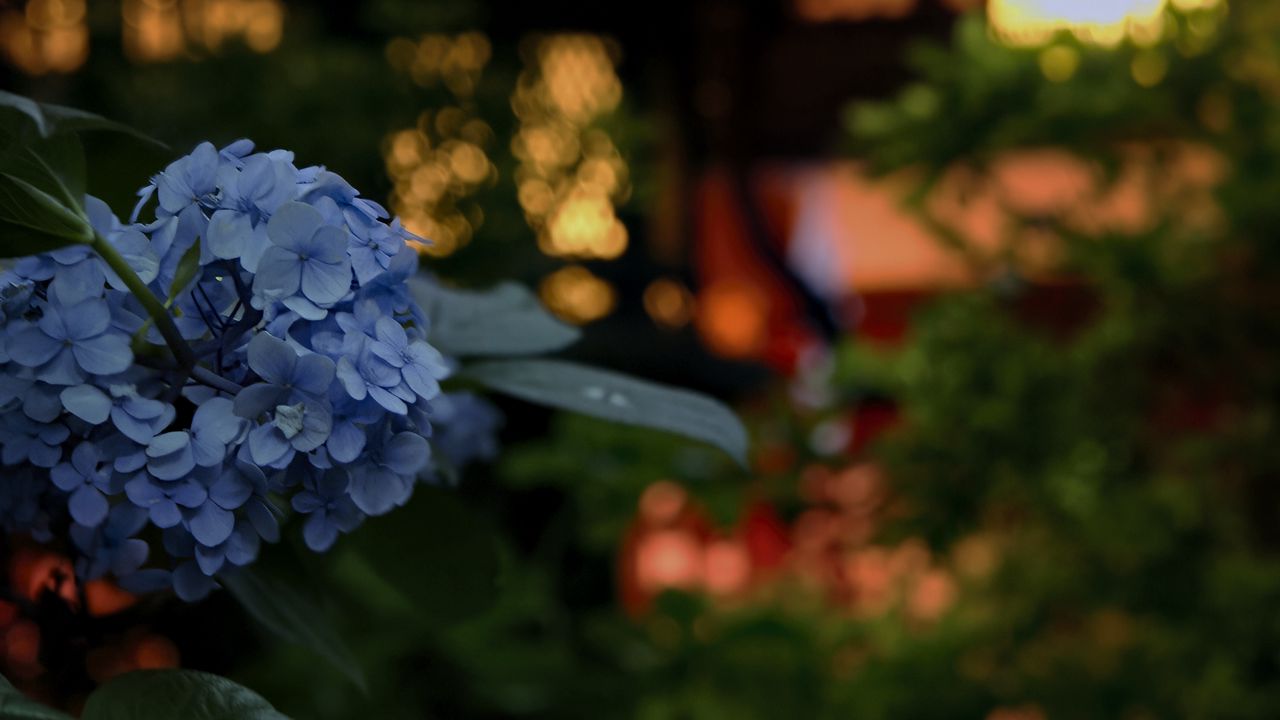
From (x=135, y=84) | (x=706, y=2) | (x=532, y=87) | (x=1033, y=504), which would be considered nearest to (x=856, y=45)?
(x=706, y=2)

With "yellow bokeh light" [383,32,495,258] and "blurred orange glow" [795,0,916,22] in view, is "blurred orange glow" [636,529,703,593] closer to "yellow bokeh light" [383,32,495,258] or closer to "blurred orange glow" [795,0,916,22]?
"yellow bokeh light" [383,32,495,258]

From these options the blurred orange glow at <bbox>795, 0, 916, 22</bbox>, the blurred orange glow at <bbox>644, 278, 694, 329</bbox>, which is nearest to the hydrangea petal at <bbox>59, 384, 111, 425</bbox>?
the blurred orange glow at <bbox>644, 278, 694, 329</bbox>

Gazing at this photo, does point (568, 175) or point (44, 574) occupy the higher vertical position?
point (568, 175)

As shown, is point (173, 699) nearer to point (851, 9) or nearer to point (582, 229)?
point (582, 229)

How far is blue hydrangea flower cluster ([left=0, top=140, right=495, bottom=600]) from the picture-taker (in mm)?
386

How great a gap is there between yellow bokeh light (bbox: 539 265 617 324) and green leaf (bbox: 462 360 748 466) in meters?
1.44

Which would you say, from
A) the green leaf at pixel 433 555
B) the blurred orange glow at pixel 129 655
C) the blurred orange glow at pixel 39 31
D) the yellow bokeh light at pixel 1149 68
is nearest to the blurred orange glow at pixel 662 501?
the blurred orange glow at pixel 129 655

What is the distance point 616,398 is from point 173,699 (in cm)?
23

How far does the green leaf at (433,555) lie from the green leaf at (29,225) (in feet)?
0.71

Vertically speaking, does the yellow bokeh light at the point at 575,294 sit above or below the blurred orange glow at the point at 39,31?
above

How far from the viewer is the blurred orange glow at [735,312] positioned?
14.9ft

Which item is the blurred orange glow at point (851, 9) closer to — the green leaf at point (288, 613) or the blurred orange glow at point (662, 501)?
the blurred orange glow at point (662, 501)

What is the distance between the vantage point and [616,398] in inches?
21.1

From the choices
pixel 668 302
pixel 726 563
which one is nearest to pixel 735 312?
pixel 726 563
